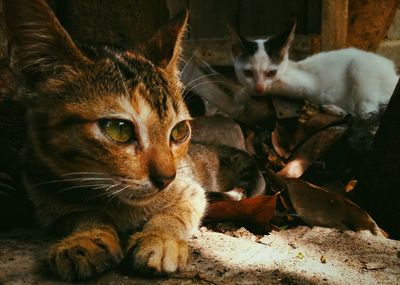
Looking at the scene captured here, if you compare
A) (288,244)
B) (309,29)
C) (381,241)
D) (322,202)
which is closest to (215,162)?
(322,202)

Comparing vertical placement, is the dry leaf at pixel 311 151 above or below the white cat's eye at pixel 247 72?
above

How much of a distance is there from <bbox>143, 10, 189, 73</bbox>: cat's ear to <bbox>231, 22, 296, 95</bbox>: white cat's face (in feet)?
10.1

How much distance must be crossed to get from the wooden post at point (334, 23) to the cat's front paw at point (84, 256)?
14.0ft

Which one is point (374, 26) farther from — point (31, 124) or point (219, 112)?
point (31, 124)

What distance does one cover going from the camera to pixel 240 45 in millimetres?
5746

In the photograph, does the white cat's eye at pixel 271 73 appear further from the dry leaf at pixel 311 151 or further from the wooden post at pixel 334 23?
the dry leaf at pixel 311 151

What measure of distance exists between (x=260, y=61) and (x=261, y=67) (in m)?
0.08

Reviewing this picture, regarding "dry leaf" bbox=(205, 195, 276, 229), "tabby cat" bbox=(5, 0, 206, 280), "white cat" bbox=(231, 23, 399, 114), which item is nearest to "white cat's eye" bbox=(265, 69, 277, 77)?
"white cat" bbox=(231, 23, 399, 114)

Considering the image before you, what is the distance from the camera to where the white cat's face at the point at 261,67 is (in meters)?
5.78

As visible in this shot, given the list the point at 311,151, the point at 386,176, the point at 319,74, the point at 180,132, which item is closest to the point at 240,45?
the point at 319,74

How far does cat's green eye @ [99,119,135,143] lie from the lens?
2.07 metres

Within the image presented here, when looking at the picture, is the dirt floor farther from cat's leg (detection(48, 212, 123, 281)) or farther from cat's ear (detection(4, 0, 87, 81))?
cat's ear (detection(4, 0, 87, 81))

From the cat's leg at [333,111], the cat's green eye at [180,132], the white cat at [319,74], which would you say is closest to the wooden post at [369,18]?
the white cat at [319,74]

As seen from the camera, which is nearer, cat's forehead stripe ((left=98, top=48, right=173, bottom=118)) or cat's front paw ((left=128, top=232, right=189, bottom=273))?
cat's front paw ((left=128, top=232, right=189, bottom=273))
